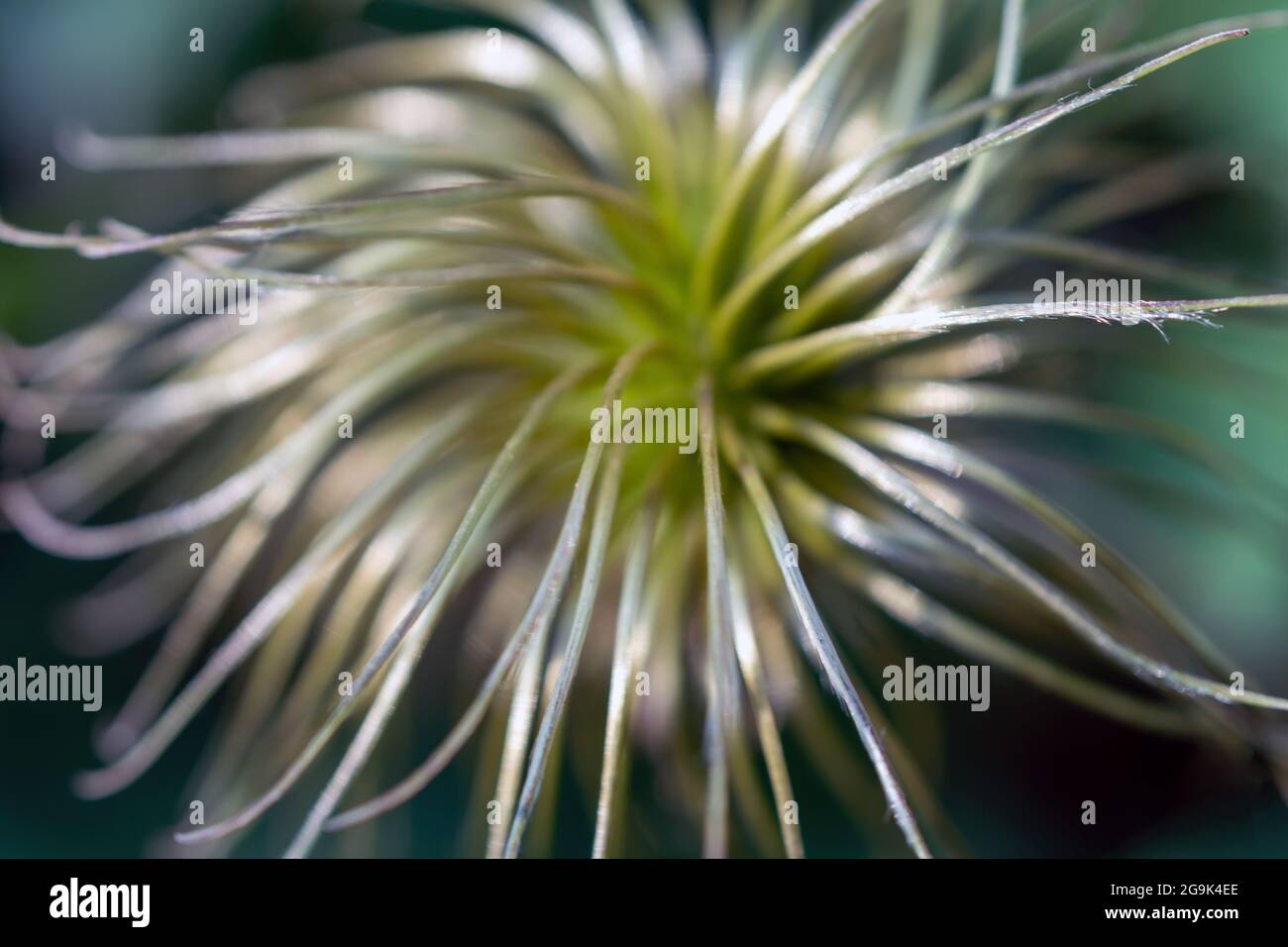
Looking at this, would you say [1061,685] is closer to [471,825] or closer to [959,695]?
[959,695]

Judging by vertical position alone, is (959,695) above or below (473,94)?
below

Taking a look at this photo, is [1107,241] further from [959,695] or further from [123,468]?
[123,468]

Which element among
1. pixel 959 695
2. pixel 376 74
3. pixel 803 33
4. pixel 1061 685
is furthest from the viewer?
pixel 376 74

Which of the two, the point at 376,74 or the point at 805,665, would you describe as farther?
the point at 376,74

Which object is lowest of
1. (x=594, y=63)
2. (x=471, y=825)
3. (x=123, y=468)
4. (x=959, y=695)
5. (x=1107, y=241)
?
(x=471, y=825)

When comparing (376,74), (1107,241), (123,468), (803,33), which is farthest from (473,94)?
(1107,241)

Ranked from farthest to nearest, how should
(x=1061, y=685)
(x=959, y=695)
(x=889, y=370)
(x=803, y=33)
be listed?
1. (x=803, y=33)
2. (x=959, y=695)
3. (x=889, y=370)
4. (x=1061, y=685)
